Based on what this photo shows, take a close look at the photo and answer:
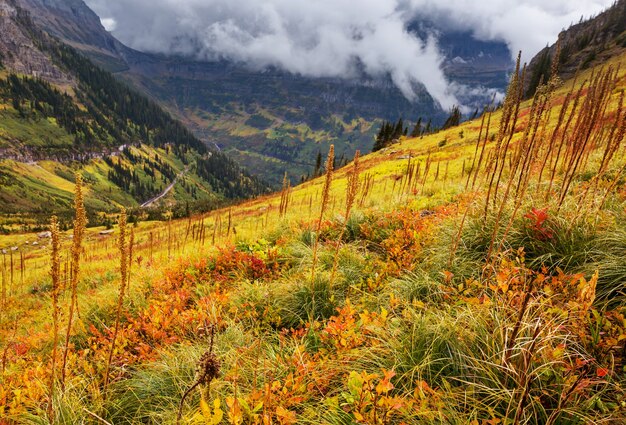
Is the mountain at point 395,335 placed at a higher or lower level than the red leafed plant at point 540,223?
lower

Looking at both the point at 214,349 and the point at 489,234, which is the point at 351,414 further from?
the point at 489,234

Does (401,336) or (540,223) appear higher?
(540,223)

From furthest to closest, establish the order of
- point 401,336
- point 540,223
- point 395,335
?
point 540,223 → point 395,335 → point 401,336

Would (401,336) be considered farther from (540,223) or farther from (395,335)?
(540,223)

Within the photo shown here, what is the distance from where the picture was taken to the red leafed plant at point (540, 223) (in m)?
4.50

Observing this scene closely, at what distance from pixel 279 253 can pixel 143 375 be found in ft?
13.5

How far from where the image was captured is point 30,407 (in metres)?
3.76

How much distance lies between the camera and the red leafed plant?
4.50 meters

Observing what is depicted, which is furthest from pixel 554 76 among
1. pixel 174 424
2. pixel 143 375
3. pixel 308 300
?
pixel 143 375

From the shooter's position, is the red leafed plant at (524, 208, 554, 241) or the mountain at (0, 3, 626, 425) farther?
the red leafed plant at (524, 208, 554, 241)

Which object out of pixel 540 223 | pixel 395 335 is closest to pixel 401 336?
pixel 395 335

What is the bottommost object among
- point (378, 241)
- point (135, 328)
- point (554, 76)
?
point (135, 328)

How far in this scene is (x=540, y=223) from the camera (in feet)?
14.7

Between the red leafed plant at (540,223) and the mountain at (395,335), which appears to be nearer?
the mountain at (395,335)
